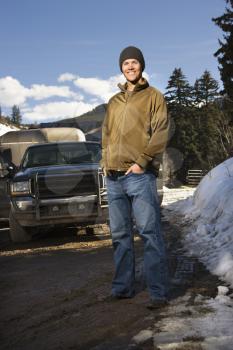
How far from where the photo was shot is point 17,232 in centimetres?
816

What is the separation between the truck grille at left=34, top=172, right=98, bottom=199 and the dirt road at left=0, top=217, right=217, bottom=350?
1160mm

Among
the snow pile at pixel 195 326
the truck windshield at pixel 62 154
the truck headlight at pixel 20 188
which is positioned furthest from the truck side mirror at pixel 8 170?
the snow pile at pixel 195 326

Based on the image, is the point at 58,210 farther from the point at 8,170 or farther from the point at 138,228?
the point at 138,228

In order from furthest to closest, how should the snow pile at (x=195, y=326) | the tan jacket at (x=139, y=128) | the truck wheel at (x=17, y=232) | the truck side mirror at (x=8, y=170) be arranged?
1. the truck side mirror at (x=8, y=170)
2. the truck wheel at (x=17, y=232)
3. the tan jacket at (x=139, y=128)
4. the snow pile at (x=195, y=326)

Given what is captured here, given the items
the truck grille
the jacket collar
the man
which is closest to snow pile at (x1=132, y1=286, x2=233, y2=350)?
the man

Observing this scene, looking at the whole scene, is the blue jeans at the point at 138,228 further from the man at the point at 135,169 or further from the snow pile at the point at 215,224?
the snow pile at the point at 215,224

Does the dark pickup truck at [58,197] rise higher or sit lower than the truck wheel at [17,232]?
higher

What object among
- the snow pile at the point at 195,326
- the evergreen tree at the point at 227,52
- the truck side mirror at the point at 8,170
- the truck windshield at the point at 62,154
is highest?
the evergreen tree at the point at 227,52

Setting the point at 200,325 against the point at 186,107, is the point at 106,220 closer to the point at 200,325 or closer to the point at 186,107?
the point at 200,325

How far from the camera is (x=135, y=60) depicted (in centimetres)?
387

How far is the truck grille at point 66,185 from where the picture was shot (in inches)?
304

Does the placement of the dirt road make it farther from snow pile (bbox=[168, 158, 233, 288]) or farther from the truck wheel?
the truck wheel

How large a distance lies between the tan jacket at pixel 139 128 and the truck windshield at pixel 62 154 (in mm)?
4910

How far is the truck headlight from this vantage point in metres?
7.76
